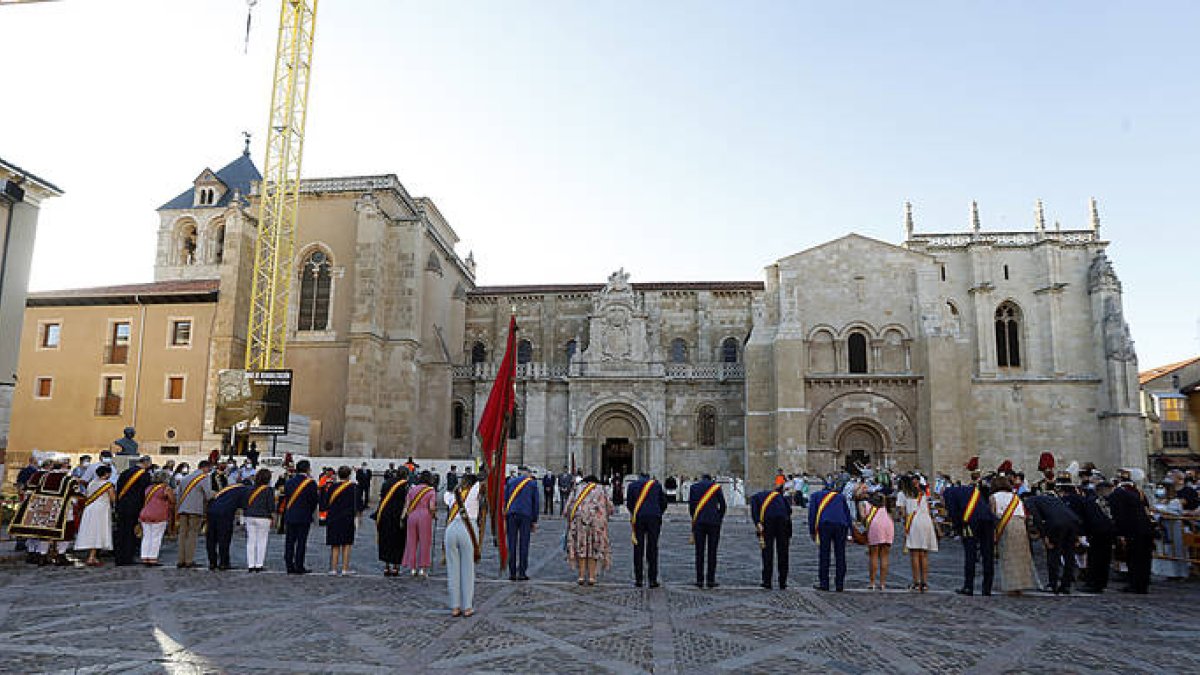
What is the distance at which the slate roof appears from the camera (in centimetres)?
4591

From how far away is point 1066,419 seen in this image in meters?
34.1

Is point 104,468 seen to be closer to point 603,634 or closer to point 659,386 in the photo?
point 603,634

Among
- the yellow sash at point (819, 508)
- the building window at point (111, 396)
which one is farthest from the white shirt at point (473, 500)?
the building window at point (111, 396)

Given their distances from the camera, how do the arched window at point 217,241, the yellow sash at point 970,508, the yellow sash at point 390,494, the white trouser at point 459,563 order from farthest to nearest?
the arched window at point 217,241, the yellow sash at point 390,494, the yellow sash at point 970,508, the white trouser at point 459,563

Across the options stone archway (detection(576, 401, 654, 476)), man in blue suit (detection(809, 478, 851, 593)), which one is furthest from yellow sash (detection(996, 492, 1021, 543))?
stone archway (detection(576, 401, 654, 476))

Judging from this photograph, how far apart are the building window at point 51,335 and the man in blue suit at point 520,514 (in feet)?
99.4

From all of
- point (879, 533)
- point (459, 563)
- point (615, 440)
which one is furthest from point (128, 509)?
point (615, 440)

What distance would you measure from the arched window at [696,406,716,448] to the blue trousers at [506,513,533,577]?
77.4 ft

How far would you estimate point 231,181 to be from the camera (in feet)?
156

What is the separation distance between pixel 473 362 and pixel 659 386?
10.4 metres

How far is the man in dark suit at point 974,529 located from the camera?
33.4 feet

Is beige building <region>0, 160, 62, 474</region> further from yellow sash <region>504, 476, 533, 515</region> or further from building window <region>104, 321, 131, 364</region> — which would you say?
building window <region>104, 321, 131, 364</region>

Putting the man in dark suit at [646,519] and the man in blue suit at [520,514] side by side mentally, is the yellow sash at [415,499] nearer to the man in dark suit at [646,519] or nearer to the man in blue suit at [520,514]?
the man in blue suit at [520,514]

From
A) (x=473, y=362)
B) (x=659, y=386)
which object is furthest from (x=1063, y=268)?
(x=473, y=362)
